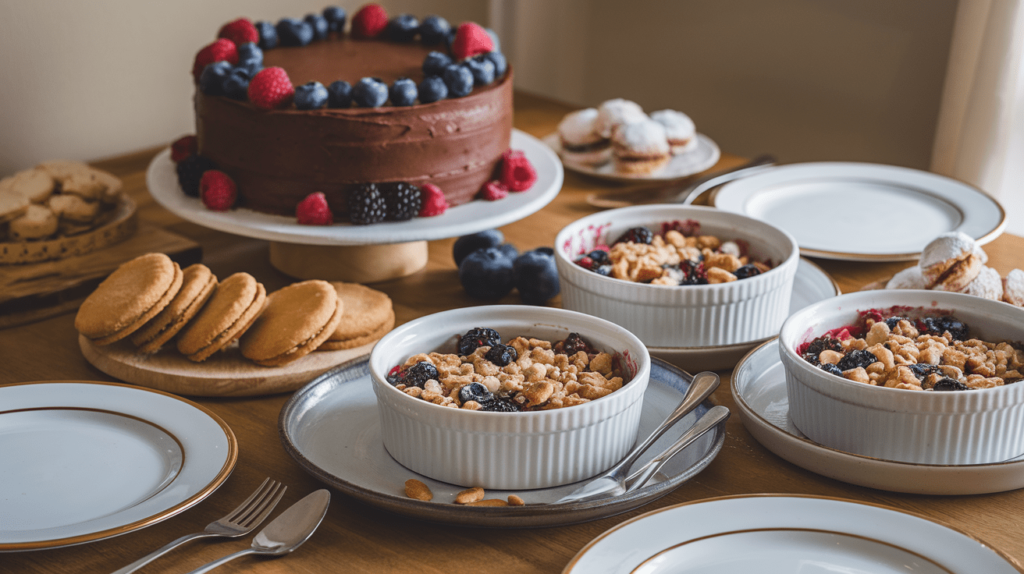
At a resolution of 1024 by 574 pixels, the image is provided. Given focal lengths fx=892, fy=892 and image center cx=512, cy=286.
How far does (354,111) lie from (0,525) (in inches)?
27.7

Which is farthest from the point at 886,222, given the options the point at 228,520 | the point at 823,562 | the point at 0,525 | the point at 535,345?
the point at 0,525

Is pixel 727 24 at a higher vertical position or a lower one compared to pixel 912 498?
higher

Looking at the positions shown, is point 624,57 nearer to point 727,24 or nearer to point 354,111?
point 727,24

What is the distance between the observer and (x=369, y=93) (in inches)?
49.9

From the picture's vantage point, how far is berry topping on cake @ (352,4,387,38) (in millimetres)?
1651

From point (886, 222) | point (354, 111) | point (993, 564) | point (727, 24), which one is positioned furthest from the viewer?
point (727, 24)

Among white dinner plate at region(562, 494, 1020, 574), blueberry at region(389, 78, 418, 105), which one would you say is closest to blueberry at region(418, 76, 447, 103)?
blueberry at region(389, 78, 418, 105)

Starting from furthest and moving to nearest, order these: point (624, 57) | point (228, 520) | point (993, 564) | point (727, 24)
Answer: point (624, 57) < point (727, 24) < point (228, 520) < point (993, 564)

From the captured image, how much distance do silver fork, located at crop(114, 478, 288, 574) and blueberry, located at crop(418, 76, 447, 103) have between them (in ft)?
2.14

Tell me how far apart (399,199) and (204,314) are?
13.6 inches

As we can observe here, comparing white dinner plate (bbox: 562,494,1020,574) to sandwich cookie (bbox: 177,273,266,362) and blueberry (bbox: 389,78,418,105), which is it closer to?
sandwich cookie (bbox: 177,273,266,362)

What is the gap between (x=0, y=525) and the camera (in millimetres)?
790

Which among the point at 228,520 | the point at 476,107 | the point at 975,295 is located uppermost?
the point at 476,107

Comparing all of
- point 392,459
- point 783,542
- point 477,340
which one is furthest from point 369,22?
point 783,542
